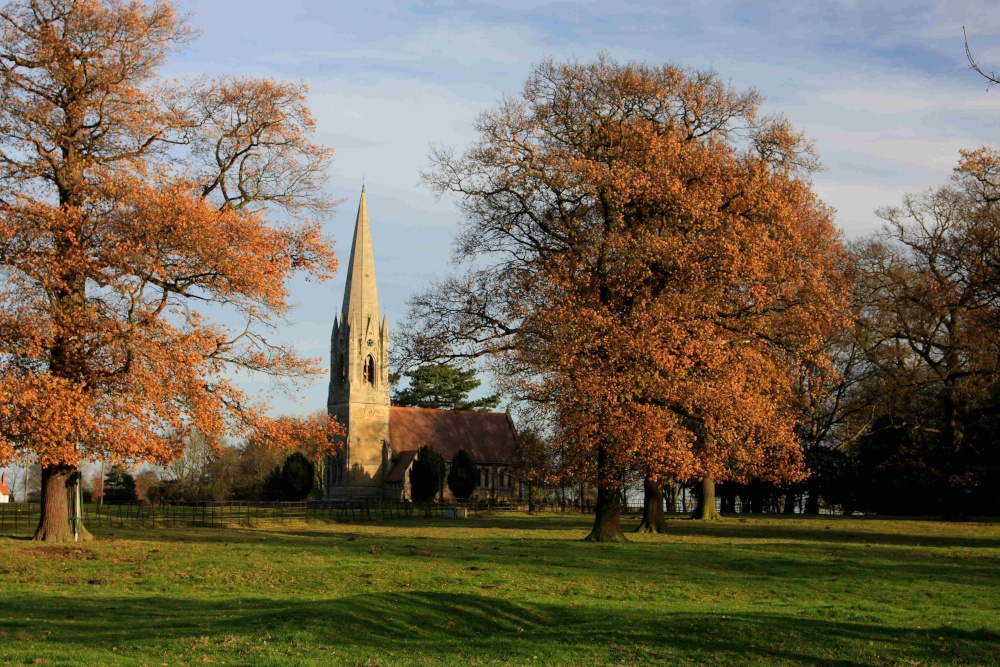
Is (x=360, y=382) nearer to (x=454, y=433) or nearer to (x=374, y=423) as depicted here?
(x=374, y=423)

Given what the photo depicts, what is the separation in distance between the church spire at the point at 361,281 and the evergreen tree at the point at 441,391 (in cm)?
919

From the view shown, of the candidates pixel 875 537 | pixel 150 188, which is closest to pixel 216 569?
pixel 150 188

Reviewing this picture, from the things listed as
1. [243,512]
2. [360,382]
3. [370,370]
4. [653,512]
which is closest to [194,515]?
[243,512]

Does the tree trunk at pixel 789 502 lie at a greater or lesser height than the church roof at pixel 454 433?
lesser

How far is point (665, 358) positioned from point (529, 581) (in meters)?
7.80

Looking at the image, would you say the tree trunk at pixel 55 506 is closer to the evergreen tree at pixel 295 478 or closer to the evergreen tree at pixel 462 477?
the evergreen tree at pixel 295 478

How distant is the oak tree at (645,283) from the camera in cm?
2641

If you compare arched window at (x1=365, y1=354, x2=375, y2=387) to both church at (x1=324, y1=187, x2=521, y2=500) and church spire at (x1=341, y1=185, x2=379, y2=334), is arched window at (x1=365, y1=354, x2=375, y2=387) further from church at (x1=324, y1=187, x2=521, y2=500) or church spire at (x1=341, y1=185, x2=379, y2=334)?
church spire at (x1=341, y1=185, x2=379, y2=334)

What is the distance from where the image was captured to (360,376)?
98.1 meters

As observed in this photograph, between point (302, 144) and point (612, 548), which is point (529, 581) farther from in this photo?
point (302, 144)

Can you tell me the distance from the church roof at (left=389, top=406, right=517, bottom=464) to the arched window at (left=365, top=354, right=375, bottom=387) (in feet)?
13.3

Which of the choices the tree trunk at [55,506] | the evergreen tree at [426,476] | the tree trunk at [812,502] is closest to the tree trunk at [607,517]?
the tree trunk at [55,506]

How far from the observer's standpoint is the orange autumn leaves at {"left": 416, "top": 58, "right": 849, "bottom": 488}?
2641 cm

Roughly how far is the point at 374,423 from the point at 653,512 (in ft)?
207
